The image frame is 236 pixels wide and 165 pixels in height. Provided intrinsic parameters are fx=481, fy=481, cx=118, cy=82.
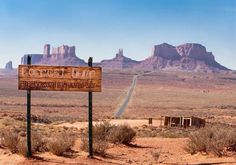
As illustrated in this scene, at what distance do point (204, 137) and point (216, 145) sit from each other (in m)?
1.25

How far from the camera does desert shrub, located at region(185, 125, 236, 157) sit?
14.6 meters

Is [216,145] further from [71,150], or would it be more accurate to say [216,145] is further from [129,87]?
[129,87]

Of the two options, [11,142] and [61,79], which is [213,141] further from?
[11,142]

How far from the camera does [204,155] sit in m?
15.0

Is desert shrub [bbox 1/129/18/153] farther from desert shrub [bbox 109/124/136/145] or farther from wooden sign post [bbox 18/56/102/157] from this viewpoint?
desert shrub [bbox 109/124/136/145]

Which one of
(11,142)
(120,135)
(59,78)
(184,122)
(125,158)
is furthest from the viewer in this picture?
(184,122)

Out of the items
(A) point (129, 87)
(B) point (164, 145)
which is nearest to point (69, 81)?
(B) point (164, 145)

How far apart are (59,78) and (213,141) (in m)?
5.10

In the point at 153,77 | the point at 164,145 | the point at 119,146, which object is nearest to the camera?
the point at 119,146

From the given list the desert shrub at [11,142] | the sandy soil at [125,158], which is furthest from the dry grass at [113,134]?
the desert shrub at [11,142]

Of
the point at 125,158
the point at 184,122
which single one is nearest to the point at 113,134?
the point at 125,158

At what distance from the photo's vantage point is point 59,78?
1430 cm

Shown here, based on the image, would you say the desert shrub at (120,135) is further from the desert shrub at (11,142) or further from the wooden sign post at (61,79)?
the desert shrub at (11,142)

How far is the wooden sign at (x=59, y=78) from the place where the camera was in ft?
46.6
